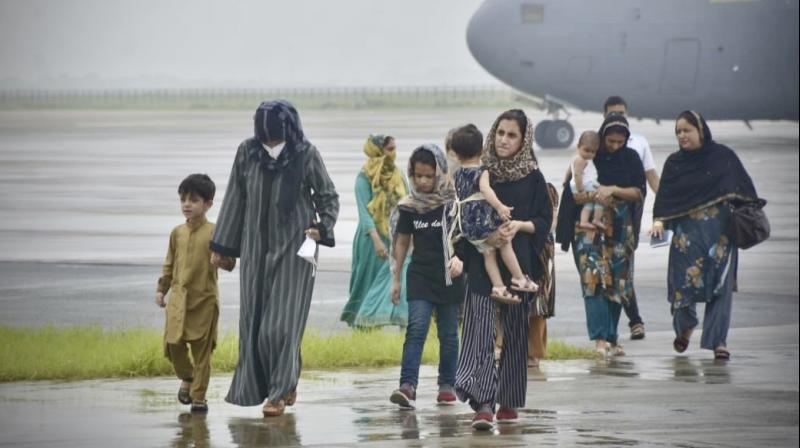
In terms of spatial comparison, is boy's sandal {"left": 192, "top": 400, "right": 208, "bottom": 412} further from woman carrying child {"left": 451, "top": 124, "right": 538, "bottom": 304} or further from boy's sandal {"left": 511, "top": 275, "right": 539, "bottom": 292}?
boy's sandal {"left": 511, "top": 275, "right": 539, "bottom": 292}

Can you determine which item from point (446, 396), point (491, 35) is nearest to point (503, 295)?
A: point (446, 396)

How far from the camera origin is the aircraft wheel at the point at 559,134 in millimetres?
40938

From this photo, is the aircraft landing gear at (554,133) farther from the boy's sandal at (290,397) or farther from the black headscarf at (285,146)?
the boy's sandal at (290,397)

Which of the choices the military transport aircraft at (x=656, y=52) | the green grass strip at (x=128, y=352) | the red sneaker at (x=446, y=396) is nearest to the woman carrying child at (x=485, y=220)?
the red sneaker at (x=446, y=396)

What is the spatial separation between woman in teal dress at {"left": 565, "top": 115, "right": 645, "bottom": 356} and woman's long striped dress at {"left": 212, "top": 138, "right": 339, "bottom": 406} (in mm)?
3285

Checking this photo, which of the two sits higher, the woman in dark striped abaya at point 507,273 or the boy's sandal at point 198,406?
the woman in dark striped abaya at point 507,273

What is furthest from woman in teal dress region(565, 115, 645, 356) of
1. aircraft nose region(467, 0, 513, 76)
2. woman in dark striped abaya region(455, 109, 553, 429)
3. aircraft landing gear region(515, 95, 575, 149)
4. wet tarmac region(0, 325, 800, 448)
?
aircraft landing gear region(515, 95, 575, 149)

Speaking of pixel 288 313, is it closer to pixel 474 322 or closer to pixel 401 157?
pixel 474 322

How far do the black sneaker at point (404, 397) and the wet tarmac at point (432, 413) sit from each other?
0.19 feet

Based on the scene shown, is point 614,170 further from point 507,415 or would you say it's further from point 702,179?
point 507,415

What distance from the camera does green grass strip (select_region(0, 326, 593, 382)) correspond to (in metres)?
11.0

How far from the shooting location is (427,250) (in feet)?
33.8

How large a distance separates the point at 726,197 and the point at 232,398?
4.17 m

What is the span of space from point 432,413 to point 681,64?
2888 cm
